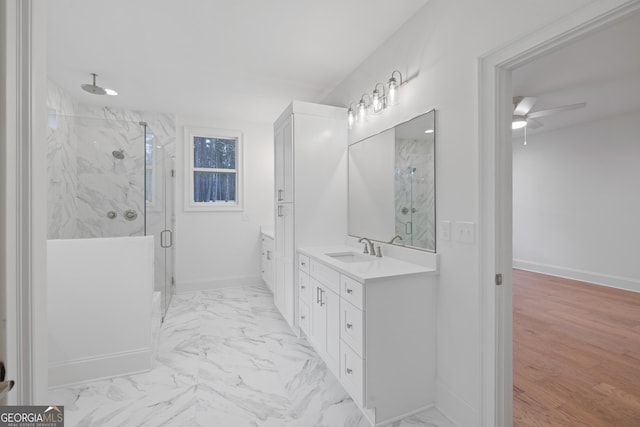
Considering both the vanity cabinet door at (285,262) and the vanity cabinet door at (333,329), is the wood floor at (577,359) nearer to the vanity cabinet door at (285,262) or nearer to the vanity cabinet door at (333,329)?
the vanity cabinet door at (333,329)

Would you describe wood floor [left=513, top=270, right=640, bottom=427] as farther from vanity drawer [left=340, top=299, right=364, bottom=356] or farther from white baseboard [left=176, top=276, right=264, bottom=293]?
white baseboard [left=176, top=276, right=264, bottom=293]

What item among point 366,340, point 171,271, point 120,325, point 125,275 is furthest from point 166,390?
point 171,271

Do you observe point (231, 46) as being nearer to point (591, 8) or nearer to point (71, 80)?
point (71, 80)

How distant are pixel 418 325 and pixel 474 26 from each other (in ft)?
5.82

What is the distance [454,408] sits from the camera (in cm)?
171

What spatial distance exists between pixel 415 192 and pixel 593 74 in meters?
2.33

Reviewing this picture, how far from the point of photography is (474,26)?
161cm

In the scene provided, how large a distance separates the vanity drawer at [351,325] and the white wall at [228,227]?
2.88 meters

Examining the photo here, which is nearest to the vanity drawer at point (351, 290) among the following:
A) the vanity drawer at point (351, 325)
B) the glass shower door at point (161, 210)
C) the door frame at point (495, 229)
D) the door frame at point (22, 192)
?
the vanity drawer at point (351, 325)

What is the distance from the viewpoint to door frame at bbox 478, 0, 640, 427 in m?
1.50

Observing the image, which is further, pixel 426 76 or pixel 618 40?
pixel 618 40

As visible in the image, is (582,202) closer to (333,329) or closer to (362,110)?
(362,110)

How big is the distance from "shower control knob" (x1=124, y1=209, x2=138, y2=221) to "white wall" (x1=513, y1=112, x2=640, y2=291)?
6246 mm

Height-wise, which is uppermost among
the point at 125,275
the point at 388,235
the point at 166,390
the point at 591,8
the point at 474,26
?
the point at 474,26
